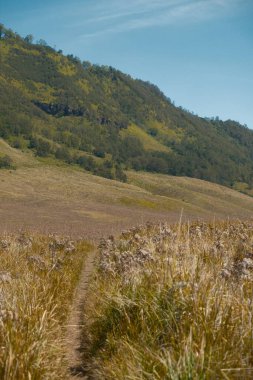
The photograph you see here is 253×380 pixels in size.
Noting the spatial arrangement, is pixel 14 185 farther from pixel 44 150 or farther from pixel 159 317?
pixel 159 317

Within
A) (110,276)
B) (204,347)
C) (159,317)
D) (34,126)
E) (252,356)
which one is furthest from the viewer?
(34,126)

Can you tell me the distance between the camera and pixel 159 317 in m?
5.48

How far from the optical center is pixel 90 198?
284ft

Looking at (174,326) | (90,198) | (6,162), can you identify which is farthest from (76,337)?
(6,162)

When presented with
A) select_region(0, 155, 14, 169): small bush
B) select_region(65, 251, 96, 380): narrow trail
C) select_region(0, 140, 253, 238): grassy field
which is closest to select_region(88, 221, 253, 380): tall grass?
select_region(65, 251, 96, 380): narrow trail

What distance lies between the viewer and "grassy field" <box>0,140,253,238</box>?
57.2 meters

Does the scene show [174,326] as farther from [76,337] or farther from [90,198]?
[90,198]

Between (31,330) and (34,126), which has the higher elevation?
(34,126)

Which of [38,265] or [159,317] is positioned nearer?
[159,317]

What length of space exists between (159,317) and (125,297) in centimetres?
89

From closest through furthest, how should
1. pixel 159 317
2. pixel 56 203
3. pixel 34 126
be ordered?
pixel 159 317 < pixel 56 203 < pixel 34 126

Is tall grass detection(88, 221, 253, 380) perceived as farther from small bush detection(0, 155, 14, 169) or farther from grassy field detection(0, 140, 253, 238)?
small bush detection(0, 155, 14, 169)

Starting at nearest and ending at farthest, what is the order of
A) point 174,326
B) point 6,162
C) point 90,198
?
point 174,326 → point 90,198 → point 6,162

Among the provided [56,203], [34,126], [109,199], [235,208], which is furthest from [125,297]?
[34,126]
